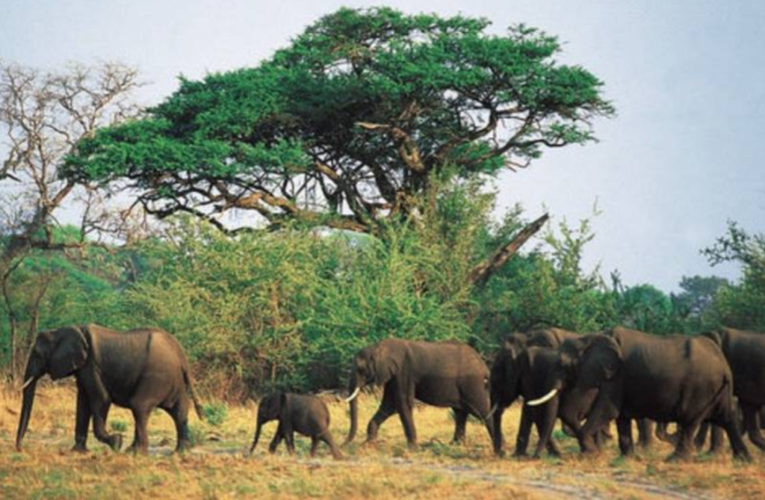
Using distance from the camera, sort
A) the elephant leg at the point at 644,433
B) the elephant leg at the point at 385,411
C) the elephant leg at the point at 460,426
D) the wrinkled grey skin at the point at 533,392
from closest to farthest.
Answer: the wrinkled grey skin at the point at 533,392 < the elephant leg at the point at 644,433 < the elephant leg at the point at 385,411 < the elephant leg at the point at 460,426

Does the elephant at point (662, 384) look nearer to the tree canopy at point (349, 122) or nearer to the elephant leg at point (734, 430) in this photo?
the elephant leg at point (734, 430)

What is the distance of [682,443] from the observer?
16.9 meters

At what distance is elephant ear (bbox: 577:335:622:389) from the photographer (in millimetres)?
16906

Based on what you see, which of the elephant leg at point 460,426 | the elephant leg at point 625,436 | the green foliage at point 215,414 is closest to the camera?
the elephant leg at point 625,436

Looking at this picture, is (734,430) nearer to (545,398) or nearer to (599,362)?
(599,362)

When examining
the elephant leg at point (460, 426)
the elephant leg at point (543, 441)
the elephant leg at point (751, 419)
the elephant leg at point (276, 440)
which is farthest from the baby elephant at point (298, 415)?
the elephant leg at point (751, 419)

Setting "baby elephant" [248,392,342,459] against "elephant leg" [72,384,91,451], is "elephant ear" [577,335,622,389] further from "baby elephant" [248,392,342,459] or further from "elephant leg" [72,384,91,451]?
"elephant leg" [72,384,91,451]

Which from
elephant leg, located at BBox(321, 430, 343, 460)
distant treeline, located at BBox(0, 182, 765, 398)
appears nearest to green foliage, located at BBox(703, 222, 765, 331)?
distant treeline, located at BBox(0, 182, 765, 398)

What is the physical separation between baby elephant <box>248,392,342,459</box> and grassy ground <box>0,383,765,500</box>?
1.05ft

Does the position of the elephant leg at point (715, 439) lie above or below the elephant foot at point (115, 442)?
above

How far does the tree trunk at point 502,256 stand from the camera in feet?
125

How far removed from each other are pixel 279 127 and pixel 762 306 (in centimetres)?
1622


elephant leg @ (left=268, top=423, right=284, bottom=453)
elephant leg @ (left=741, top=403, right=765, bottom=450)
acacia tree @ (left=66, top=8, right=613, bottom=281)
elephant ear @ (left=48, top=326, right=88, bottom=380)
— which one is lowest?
elephant leg @ (left=268, top=423, right=284, bottom=453)

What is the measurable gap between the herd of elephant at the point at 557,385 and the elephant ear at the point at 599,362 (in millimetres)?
12
